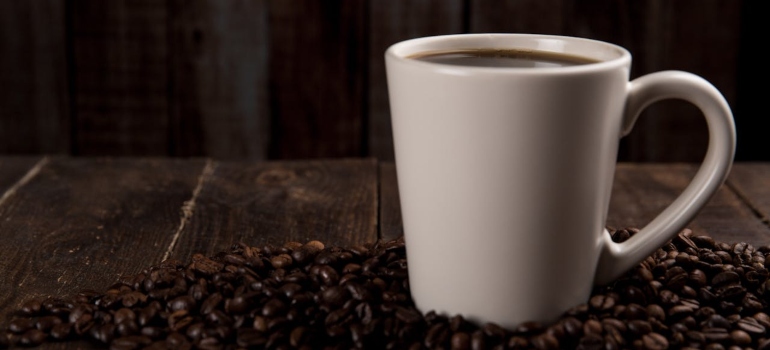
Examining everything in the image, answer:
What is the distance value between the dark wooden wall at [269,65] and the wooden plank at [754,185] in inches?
21.3

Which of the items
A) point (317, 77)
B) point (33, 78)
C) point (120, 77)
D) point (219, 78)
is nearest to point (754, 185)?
point (317, 77)

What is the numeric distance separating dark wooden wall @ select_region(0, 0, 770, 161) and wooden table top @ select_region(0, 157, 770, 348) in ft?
1.64

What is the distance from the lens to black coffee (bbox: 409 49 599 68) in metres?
0.85

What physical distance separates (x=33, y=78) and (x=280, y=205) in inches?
36.6

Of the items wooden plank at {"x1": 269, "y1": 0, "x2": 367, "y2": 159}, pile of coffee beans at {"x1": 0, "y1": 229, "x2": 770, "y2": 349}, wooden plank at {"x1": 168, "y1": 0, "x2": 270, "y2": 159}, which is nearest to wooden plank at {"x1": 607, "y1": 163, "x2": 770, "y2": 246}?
pile of coffee beans at {"x1": 0, "y1": 229, "x2": 770, "y2": 349}

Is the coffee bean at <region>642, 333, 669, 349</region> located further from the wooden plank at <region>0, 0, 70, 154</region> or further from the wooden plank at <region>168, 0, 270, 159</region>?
the wooden plank at <region>0, 0, 70, 154</region>

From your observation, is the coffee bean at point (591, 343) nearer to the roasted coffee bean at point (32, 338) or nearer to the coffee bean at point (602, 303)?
the coffee bean at point (602, 303)

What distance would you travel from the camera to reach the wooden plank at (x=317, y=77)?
1896mm

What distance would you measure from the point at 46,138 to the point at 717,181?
1563 millimetres

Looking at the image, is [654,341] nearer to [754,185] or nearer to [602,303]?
[602,303]

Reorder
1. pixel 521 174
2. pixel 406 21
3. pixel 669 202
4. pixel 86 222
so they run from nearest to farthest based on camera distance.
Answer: pixel 521 174, pixel 86 222, pixel 669 202, pixel 406 21

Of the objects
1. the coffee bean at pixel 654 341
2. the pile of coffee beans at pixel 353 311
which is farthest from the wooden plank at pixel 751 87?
the coffee bean at pixel 654 341

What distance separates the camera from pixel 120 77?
1941 mm

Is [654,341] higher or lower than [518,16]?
lower
